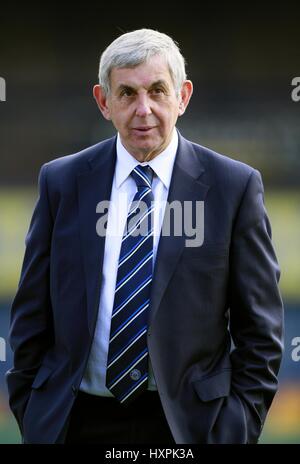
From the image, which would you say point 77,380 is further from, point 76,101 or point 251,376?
point 76,101

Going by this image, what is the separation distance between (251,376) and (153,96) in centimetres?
75

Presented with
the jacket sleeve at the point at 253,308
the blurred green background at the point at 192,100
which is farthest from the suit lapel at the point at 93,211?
the blurred green background at the point at 192,100

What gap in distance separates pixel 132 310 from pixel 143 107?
0.50 metres

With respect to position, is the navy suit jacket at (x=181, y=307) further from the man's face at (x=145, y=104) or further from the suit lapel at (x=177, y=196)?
the man's face at (x=145, y=104)

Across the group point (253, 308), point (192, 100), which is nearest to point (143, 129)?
point (253, 308)

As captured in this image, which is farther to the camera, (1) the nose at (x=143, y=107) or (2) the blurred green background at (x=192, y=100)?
(2) the blurred green background at (x=192, y=100)

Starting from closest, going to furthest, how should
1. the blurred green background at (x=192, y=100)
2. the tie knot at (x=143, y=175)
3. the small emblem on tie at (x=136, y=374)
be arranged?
the small emblem on tie at (x=136, y=374) < the tie knot at (x=143, y=175) < the blurred green background at (x=192, y=100)

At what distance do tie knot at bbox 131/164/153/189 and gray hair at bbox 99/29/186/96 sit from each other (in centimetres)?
21

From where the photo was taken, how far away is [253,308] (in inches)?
84.0

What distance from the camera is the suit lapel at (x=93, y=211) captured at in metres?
2.12

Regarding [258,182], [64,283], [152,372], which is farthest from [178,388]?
[258,182]

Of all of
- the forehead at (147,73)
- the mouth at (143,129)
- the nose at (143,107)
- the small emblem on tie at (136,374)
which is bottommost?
the small emblem on tie at (136,374)

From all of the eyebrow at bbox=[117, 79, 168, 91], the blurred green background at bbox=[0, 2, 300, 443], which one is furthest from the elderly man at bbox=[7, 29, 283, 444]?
the blurred green background at bbox=[0, 2, 300, 443]

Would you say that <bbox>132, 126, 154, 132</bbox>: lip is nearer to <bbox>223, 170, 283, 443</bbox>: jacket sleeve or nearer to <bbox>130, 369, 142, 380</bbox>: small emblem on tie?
<bbox>223, 170, 283, 443</bbox>: jacket sleeve
